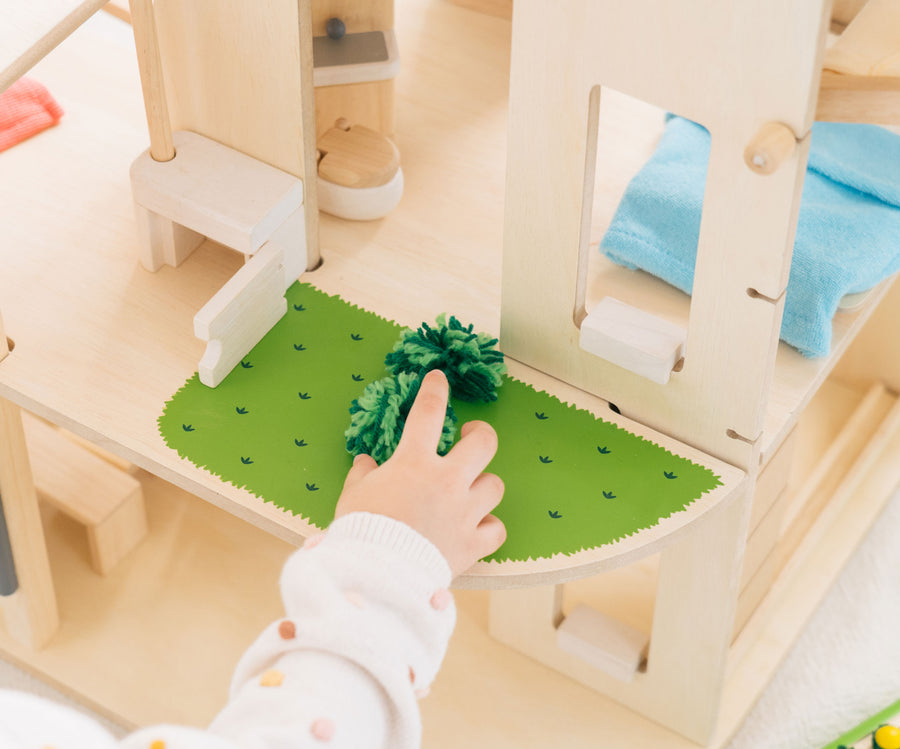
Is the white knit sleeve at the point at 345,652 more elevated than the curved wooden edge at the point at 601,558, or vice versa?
the white knit sleeve at the point at 345,652

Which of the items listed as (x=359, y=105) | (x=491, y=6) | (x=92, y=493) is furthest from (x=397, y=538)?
(x=491, y=6)

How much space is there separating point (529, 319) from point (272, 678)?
38cm

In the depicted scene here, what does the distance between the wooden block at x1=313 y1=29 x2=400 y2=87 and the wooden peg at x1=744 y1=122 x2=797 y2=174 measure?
501mm

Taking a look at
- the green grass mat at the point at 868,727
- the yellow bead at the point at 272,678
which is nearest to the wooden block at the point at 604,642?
the green grass mat at the point at 868,727

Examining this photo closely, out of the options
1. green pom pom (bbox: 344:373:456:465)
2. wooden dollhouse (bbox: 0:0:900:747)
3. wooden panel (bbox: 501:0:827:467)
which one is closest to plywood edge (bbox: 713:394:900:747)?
wooden dollhouse (bbox: 0:0:900:747)

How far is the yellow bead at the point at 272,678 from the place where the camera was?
2.43 ft

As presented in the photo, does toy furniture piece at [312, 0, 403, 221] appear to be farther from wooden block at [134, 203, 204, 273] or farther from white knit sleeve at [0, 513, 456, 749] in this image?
white knit sleeve at [0, 513, 456, 749]

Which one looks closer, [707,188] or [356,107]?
[707,188]

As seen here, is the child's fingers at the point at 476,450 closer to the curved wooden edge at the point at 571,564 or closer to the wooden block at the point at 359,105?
the curved wooden edge at the point at 571,564

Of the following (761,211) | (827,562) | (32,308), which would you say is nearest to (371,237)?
(32,308)

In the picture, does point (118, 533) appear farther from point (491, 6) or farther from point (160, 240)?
point (491, 6)

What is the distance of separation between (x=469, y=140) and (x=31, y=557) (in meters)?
0.61

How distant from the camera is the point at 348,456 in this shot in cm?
94

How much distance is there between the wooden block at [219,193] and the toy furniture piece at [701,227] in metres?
0.20
